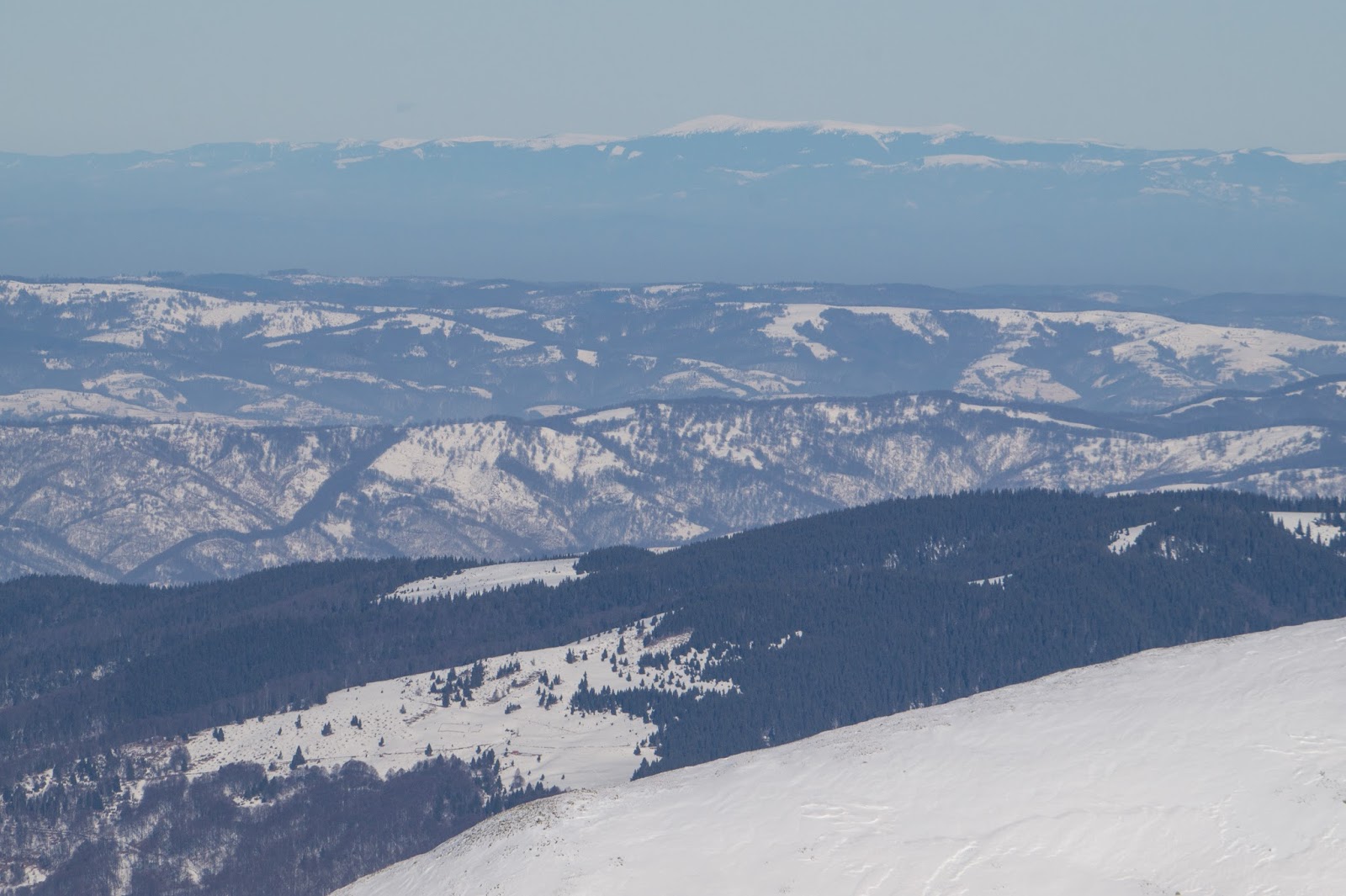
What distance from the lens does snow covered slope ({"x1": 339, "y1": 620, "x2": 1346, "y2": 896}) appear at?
109 metres

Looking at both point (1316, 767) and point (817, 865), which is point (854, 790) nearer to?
point (817, 865)

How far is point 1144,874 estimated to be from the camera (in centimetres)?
10750

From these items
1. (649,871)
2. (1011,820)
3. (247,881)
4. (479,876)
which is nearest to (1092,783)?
(1011,820)

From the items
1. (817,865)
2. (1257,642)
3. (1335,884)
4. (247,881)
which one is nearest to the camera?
(1335,884)

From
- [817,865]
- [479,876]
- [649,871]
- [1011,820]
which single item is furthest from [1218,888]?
[479,876]

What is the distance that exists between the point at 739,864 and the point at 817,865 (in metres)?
4.52

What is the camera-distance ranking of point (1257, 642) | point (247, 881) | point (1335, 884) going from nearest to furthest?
point (1335, 884) → point (1257, 642) → point (247, 881)

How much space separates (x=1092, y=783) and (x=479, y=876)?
3493cm

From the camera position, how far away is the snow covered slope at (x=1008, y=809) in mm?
108688

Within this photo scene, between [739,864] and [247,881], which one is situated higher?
[739,864]

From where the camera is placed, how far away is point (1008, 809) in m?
116

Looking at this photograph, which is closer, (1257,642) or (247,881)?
(1257,642)

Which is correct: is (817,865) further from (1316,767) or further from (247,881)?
(247,881)

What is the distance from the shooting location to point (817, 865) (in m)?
112
